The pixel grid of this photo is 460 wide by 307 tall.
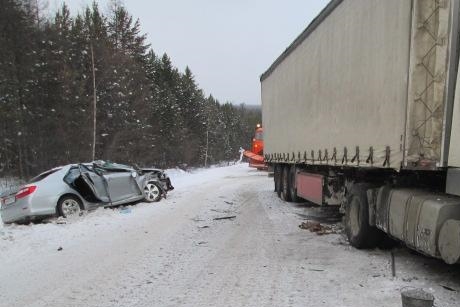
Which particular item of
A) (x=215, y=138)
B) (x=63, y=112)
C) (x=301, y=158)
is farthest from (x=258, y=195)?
(x=215, y=138)

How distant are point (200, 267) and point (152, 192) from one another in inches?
350

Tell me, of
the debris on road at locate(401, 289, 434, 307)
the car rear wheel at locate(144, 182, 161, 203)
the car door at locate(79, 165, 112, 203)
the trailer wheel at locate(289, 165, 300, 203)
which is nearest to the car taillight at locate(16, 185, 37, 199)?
the car door at locate(79, 165, 112, 203)

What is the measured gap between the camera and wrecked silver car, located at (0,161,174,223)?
40.1ft

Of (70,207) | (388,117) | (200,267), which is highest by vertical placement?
(388,117)

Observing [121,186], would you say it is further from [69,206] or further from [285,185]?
[285,185]

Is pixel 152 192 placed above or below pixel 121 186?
below

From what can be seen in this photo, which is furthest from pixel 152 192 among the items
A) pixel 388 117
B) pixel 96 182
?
pixel 388 117

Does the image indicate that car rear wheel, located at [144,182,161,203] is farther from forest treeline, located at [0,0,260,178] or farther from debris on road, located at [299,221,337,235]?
forest treeline, located at [0,0,260,178]

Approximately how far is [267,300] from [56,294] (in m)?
2.56

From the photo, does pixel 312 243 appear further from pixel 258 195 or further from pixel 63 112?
pixel 63 112

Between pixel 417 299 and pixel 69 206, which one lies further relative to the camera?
pixel 69 206

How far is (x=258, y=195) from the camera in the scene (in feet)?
61.3

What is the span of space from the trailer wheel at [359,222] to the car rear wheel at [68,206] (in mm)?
7250

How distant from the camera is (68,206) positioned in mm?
12891
